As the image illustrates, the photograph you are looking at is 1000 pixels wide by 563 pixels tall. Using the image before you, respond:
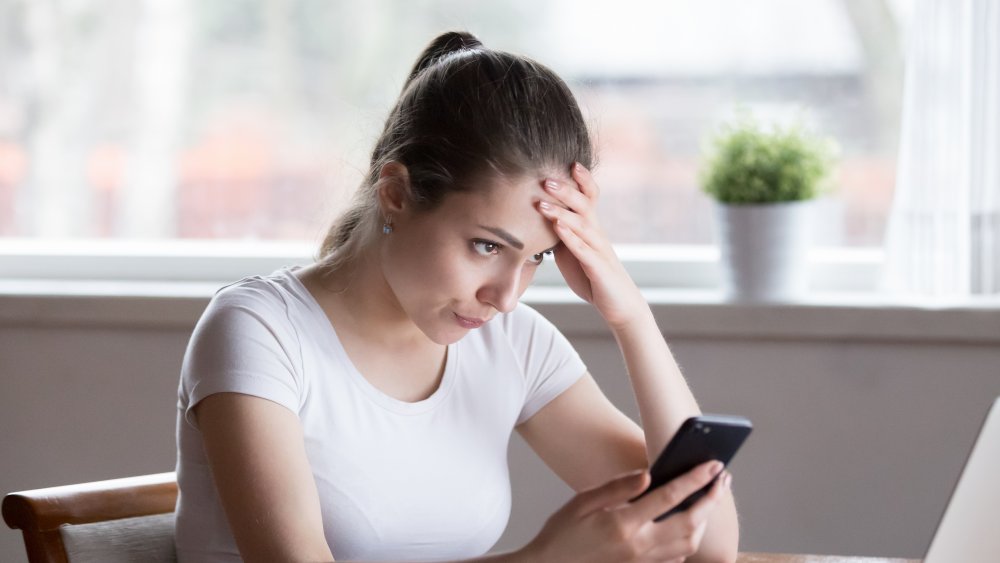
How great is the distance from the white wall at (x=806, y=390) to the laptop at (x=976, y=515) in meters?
1.17

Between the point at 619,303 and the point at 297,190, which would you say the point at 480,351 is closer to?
the point at 619,303

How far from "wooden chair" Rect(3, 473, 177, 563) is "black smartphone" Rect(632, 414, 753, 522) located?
0.67 meters

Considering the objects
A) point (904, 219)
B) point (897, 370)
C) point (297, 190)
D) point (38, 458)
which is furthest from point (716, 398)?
point (38, 458)

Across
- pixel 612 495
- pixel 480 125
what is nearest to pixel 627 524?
pixel 612 495

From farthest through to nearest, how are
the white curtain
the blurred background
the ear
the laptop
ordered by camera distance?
the blurred background, the white curtain, the ear, the laptop

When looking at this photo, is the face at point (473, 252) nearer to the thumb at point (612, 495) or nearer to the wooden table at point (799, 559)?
the thumb at point (612, 495)

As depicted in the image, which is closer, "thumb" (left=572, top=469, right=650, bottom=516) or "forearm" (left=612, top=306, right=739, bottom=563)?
"thumb" (left=572, top=469, right=650, bottom=516)

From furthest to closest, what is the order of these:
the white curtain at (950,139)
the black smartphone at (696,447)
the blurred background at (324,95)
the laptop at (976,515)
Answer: the blurred background at (324,95) < the white curtain at (950,139) < the black smartphone at (696,447) < the laptop at (976,515)

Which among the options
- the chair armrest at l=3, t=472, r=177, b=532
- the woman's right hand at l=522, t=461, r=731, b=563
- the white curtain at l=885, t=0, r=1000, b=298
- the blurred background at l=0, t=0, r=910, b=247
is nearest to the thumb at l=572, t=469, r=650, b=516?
the woman's right hand at l=522, t=461, r=731, b=563

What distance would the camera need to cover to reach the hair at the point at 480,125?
1359 millimetres

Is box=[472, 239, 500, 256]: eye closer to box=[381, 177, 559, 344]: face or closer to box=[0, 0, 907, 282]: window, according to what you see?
box=[381, 177, 559, 344]: face

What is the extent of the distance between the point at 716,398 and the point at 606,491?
128cm

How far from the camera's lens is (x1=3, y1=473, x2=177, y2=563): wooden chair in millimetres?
1366

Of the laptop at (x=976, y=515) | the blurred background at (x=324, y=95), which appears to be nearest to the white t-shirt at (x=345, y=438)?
the laptop at (x=976, y=515)
